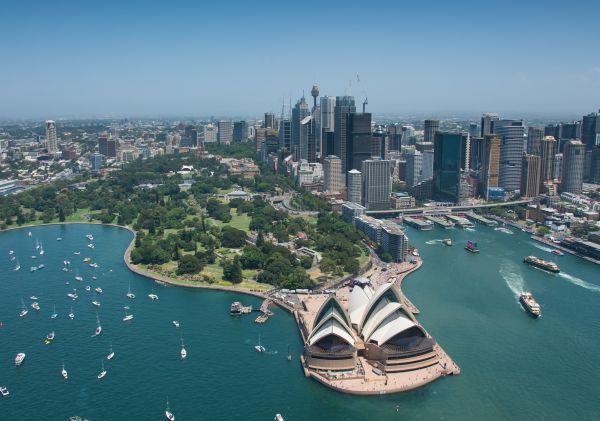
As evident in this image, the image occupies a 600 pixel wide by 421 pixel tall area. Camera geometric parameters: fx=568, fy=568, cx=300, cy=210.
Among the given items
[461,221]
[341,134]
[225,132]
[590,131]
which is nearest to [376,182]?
[461,221]

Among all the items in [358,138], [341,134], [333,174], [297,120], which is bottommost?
[333,174]

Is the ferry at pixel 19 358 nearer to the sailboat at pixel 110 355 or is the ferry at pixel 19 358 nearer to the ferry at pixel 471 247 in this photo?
the sailboat at pixel 110 355

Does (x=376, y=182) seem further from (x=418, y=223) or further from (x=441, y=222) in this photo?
(x=441, y=222)

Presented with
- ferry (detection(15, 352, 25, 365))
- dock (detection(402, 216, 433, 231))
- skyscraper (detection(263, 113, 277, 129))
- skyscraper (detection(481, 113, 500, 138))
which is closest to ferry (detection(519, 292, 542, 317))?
dock (detection(402, 216, 433, 231))

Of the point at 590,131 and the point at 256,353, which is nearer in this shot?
the point at 256,353

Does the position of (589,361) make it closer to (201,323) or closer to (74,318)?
(201,323)

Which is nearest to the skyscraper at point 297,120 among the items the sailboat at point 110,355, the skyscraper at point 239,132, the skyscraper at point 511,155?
the skyscraper at point 511,155

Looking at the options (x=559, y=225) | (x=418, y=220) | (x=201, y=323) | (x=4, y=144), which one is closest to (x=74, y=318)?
(x=201, y=323)

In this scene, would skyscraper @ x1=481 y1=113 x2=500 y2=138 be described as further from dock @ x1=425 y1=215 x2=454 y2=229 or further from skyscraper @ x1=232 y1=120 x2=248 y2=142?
skyscraper @ x1=232 y1=120 x2=248 y2=142
